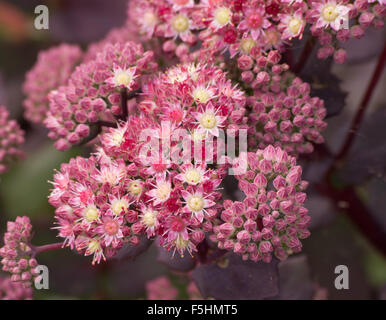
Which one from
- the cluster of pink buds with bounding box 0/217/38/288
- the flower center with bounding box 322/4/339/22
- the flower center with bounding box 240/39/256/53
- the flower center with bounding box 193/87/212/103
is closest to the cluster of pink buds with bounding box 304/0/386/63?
the flower center with bounding box 322/4/339/22

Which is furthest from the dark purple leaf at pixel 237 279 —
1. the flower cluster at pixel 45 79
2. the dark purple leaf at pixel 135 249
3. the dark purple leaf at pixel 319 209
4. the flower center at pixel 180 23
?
the flower cluster at pixel 45 79

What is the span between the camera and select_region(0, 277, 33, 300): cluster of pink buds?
3.43ft

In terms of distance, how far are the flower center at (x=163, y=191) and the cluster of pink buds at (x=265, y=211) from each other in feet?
0.33

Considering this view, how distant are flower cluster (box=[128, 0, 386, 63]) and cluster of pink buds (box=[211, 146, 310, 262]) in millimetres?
210

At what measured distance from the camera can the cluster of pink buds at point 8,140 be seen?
110 cm

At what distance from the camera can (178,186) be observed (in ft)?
2.54

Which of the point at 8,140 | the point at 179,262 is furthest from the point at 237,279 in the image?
the point at 8,140

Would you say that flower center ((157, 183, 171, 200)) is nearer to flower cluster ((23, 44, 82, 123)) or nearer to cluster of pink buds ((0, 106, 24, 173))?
cluster of pink buds ((0, 106, 24, 173))

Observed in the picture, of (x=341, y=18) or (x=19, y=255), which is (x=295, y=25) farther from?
(x=19, y=255)

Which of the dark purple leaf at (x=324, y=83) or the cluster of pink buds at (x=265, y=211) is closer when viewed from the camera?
the cluster of pink buds at (x=265, y=211)

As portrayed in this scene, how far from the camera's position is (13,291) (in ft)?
3.51

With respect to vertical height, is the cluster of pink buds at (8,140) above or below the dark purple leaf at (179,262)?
above

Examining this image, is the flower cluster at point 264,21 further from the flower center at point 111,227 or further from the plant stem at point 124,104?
the flower center at point 111,227

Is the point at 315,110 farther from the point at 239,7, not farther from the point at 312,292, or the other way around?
the point at 312,292
